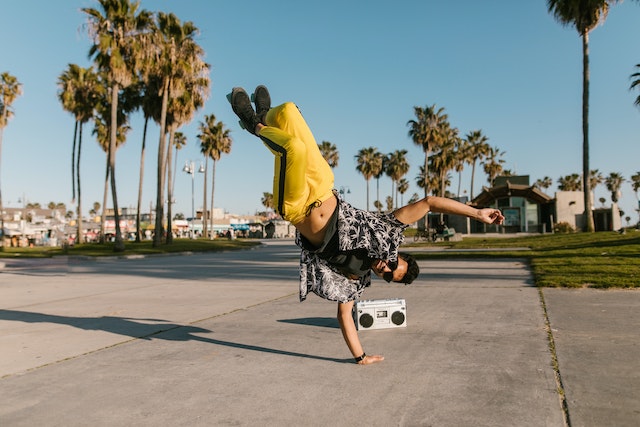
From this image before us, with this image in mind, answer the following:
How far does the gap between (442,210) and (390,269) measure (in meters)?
0.75

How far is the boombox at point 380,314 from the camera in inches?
214

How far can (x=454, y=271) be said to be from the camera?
12805 mm

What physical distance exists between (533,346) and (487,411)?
184cm

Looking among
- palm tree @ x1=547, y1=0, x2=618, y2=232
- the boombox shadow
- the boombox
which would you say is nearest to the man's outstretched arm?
the boombox

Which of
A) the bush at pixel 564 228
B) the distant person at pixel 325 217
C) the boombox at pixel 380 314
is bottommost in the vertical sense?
the boombox at pixel 380 314

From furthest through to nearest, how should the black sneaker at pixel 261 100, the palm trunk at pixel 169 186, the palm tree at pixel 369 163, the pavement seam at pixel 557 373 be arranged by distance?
the palm tree at pixel 369 163
the palm trunk at pixel 169 186
the black sneaker at pixel 261 100
the pavement seam at pixel 557 373

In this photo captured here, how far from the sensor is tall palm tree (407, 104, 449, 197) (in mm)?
56156

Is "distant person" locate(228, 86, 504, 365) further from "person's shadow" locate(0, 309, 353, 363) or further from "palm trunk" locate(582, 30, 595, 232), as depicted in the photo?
"palm trunk" locate(582, 30, 595, 232)

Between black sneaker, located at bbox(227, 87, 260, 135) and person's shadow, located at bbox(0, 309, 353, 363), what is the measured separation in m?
2.11

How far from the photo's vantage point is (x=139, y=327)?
5930 millimetres

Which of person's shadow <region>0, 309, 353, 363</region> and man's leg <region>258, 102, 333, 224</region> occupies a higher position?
man's leg <region>258, 102, 333, 224</region>

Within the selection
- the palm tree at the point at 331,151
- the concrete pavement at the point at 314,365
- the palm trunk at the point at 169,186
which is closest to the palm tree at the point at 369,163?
the palm tree at the point at 331,151

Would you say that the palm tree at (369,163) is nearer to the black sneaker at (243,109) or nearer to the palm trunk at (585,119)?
the palm trunk at (585,119)

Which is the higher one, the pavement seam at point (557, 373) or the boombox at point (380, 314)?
the boombox at point (380, 314)
